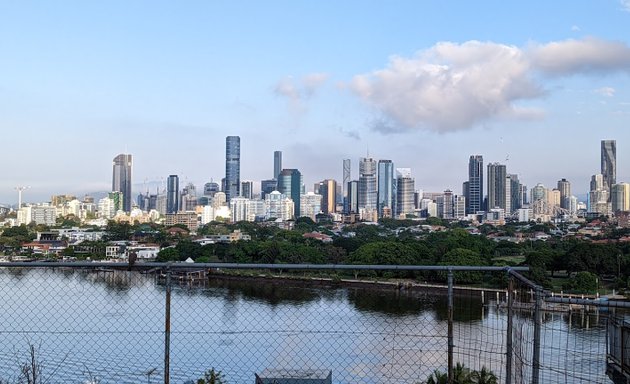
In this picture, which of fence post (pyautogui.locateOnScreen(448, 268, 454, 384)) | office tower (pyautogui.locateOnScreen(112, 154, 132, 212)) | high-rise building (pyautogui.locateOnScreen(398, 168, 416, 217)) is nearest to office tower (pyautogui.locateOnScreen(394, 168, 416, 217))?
high-rise building (pyautogui.locateOnScreen(398, 168, 416, 217))

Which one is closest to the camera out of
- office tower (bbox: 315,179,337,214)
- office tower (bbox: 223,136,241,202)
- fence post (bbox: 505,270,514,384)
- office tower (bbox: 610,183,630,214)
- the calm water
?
fence post (bbox: 505,270,514,384)

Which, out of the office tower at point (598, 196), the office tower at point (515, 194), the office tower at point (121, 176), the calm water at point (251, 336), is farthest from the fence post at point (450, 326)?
the office tower at point (121, 176)

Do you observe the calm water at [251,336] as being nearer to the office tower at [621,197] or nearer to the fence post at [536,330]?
the fence post at [536,330]

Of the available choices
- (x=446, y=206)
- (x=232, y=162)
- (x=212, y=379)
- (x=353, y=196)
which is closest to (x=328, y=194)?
(x=353, y=196)

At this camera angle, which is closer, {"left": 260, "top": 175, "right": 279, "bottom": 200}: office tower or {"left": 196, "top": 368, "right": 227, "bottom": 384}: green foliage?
{"left": 196, "top": 368, "right": 227, "bottom": 384}: green foliage

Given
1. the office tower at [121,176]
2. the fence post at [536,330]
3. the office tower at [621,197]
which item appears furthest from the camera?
the office tower at [121,176]

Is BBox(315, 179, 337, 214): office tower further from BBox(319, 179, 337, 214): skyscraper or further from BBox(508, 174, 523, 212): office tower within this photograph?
BBox(508, 174, 523, 212): office tower

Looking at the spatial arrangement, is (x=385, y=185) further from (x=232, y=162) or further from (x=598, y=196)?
(x=598, y=196)
